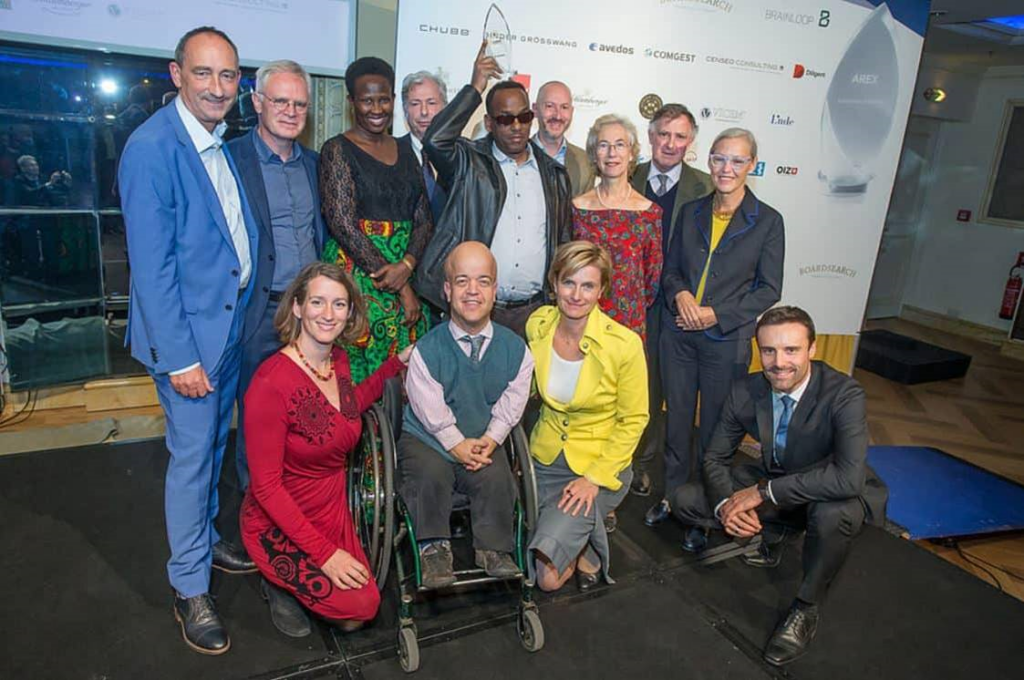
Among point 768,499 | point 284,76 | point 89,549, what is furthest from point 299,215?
point 768,499

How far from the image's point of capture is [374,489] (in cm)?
205

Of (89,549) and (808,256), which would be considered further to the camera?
(808,256)

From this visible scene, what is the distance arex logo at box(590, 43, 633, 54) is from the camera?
357 centimetres

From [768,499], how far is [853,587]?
65 centimetres

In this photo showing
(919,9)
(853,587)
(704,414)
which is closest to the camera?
(853,587)

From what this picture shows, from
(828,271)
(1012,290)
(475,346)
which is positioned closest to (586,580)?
(475,346)

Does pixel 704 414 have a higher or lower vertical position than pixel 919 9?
lower

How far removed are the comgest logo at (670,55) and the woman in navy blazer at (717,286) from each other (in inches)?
45.3

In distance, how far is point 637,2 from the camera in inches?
142

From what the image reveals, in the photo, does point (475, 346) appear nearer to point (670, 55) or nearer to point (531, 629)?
point (531, 629)

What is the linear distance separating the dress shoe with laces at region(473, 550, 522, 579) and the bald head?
0.73 meters

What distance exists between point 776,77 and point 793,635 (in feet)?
10.1

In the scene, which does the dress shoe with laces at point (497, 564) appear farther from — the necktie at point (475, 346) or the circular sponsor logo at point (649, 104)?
the circular sponsor logo at point (649, 104)

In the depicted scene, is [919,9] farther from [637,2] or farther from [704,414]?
[704,414]
